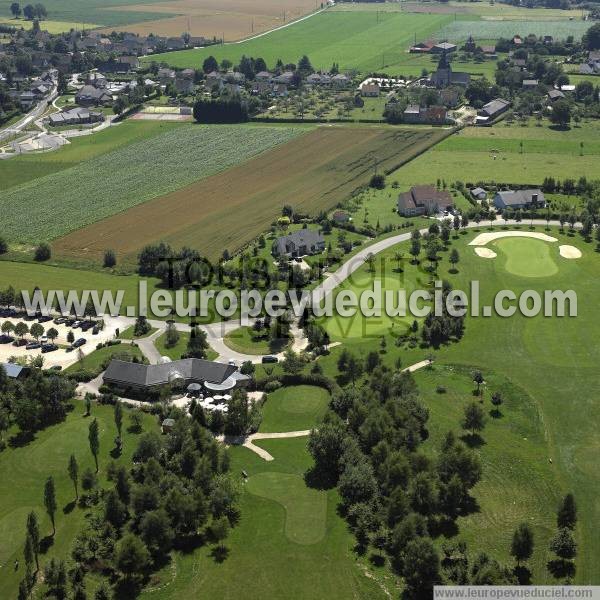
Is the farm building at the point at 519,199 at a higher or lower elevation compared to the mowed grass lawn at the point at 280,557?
higher

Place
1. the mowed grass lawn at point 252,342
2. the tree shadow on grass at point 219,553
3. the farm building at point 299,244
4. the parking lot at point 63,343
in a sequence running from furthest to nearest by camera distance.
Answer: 1. the farm building at point 299,244
2. the mowed grass lawn at point 252,342
3. the parking lot at point 63,343
4. the tree shadow on grass at point 219,553

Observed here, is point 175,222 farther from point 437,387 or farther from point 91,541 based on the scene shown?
point 91,541

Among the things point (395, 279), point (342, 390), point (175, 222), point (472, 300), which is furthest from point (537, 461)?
point (175, 222)

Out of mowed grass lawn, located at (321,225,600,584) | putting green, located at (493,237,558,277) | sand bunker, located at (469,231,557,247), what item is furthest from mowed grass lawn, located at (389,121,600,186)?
mowed grass lawn, located at (321,225,600,584)

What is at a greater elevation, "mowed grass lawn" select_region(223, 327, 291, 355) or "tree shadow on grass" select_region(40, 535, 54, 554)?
"mowed grass lawn" select_region(223, 327, 291, 355)

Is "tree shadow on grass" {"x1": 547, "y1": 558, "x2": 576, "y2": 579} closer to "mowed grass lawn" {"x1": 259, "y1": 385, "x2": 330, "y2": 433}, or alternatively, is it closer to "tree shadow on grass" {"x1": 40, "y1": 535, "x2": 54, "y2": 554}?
"mowed grass lawn" {"x1": 259, "y1": 385, "x2": 330, "y2": 433}

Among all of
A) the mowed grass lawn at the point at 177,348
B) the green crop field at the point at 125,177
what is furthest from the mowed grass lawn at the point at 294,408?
the green crop field at the point at 125,177

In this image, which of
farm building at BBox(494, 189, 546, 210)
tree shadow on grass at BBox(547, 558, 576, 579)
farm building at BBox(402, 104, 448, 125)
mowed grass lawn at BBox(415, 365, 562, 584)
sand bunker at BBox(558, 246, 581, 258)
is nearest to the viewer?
tree shadow on grass at BBox(547, 558, 576, 579)

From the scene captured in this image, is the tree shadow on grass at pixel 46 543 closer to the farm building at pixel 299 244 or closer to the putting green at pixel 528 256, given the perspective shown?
the farm building at pixel 299 244
